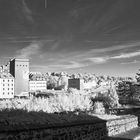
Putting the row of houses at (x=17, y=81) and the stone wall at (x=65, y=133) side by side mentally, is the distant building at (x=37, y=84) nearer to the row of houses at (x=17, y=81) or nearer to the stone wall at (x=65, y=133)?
the row of houses at (x=17, y=81)

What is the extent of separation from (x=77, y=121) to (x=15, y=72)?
117 m

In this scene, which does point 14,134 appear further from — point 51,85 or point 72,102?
point 51,85

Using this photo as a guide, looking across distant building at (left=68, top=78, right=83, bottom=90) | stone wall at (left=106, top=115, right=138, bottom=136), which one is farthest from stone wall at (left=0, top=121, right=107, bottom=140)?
distant building at (left=68, top=78, right=83, bottom=90)

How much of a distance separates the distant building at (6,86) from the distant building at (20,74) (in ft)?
14.6

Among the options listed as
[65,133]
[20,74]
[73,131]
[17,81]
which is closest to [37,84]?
[20,74]

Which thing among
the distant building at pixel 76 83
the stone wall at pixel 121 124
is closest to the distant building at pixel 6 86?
the distant building at pixel 76 83

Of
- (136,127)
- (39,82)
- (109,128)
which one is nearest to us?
(109,128)

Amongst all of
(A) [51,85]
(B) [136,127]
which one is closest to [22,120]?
(B) [136,127]

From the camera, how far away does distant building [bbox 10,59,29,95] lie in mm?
118613

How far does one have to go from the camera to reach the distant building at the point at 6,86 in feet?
358

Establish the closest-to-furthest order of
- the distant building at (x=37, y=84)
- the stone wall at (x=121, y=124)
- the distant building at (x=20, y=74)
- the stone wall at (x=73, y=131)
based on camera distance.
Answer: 1. the stone wall at (x=73, y=131)
2. the stone wall at (x=121, y=124)
3. the distant building at (x=20, y=74)
4. the distant building at (x=37, y=84)

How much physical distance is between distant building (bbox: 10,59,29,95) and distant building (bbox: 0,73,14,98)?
4454 mm

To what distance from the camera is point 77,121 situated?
11.2m

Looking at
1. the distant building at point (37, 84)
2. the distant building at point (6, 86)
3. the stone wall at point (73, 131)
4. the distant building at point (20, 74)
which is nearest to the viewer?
the stone wall at point (73, 131)
